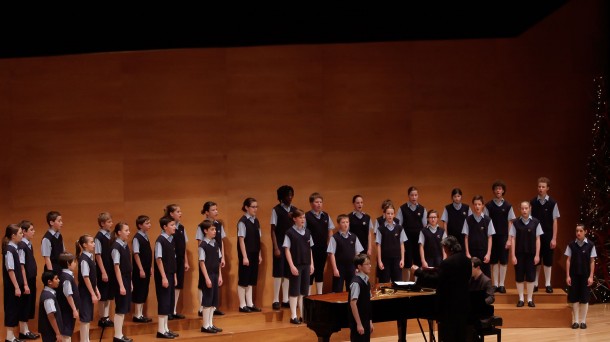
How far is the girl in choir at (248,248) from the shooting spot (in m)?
11.2

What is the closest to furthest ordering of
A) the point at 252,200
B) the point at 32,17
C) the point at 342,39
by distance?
the point at 32,17 → the point at 252,200 → the point at 342,39

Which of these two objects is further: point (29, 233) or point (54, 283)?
point (29, 233)

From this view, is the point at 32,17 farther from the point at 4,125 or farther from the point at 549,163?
the point at 549,163

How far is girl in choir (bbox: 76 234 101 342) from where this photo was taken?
971 centimetres

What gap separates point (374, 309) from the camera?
903 centimetres

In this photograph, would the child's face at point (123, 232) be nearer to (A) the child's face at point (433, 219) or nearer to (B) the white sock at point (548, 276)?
(A) the child's face at point (433, 219)

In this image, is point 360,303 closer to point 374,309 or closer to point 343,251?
point 374,309

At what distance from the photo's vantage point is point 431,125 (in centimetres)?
1272

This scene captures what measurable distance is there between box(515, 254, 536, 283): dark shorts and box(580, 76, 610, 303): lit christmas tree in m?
1.28

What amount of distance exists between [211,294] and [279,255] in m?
1.24

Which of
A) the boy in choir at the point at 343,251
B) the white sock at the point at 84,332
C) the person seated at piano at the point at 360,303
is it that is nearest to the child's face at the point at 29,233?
the white sock at the point at 84,332

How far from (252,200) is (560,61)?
492cm

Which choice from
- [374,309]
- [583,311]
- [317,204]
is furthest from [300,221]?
[583,311]

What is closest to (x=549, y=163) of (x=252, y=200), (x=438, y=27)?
(x=438, y=27)
